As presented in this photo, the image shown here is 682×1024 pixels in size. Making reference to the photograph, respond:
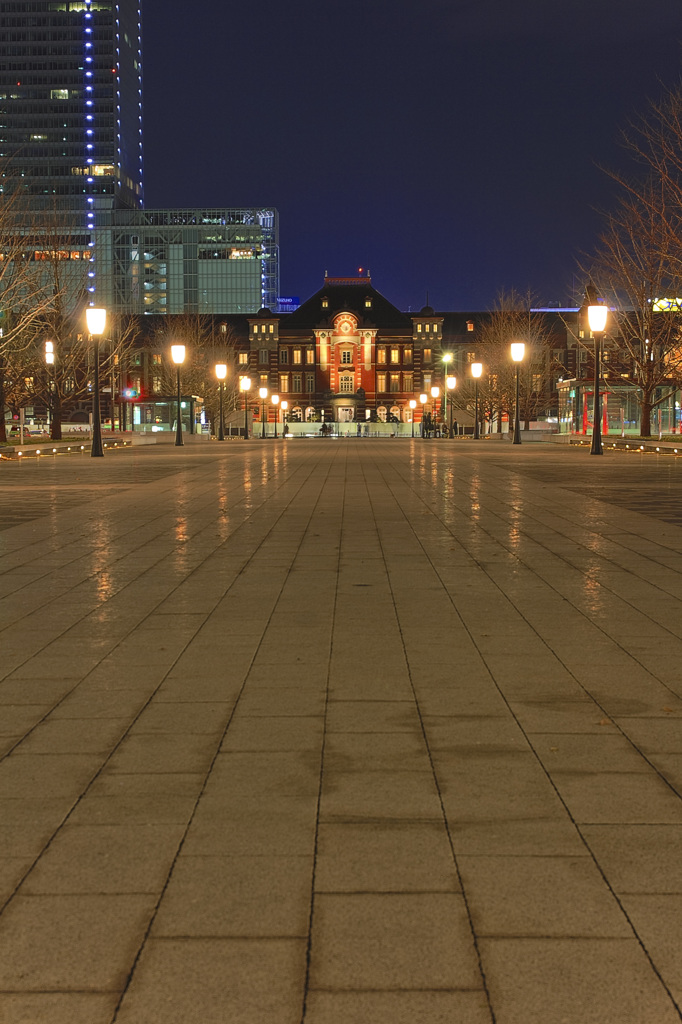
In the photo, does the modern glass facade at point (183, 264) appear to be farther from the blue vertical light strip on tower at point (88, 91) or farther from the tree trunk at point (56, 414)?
the tree trunk at point (56, 414)

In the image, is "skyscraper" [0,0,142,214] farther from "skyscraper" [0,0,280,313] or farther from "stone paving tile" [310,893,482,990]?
"stone paving tile" [310,893,482,990]

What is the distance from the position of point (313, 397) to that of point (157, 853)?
117363 mm

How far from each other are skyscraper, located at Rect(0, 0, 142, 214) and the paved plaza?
192664 millimetres

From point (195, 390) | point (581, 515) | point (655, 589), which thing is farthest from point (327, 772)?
point (195, 390)

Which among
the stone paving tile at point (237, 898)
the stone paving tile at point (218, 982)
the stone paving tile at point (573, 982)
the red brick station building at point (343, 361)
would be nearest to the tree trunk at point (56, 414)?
the stone paving tile at point (237, 898)

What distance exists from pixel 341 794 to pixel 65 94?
208268 mm

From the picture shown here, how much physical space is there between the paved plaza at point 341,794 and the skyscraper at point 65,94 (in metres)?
193

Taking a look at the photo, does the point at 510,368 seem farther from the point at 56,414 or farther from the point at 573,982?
the point at 573,982

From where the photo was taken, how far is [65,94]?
19200cm

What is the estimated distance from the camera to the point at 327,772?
4.65m

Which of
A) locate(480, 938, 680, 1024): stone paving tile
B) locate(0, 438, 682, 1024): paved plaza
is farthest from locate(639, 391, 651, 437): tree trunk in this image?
locate(480, 938, 680, 1024): stone paving tile

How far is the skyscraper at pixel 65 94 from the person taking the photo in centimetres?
→ 18988

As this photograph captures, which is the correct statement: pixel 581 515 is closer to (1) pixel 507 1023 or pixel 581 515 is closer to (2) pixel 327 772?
(2) pixel 327 772

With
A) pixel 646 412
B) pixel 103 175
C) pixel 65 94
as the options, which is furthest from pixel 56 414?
pixel 65 94
